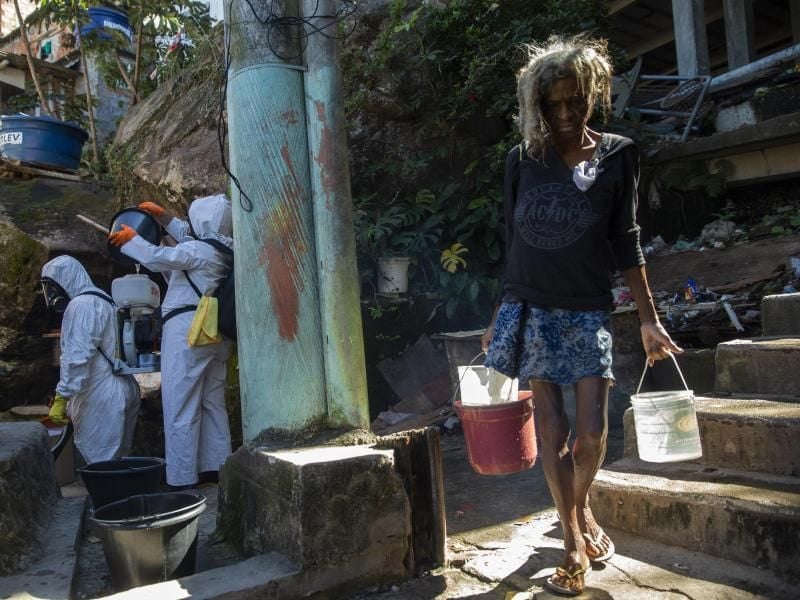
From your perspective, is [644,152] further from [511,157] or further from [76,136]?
[76,136]

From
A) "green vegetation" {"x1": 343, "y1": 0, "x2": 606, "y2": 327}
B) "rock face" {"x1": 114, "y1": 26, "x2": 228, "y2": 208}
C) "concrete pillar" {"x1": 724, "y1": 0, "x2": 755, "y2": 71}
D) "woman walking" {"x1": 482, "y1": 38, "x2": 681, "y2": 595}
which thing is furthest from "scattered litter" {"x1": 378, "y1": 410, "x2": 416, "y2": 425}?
"concrete pillar" {"x1": 724, "y1": 0, "x2": 755, "y2": 71}

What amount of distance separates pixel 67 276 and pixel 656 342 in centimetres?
434

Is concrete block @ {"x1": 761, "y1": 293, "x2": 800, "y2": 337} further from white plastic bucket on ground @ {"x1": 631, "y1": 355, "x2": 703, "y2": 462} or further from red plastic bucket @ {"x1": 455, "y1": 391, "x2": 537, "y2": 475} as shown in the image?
red plastic bucket @ {"x1": 455, "y1": 391, "x2": 537, "y2": 475}

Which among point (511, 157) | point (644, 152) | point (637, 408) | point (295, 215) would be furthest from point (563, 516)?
point (644, 152)

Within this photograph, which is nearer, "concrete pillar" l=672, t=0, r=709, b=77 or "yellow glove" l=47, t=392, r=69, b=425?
"yellow glove" l=47, t=392, r=69, b=425

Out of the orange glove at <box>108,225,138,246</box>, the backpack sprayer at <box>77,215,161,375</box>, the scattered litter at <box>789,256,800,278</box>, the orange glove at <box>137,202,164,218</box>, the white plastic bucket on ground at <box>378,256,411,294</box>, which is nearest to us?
the orange glove at <box>108,225,138,246</box>

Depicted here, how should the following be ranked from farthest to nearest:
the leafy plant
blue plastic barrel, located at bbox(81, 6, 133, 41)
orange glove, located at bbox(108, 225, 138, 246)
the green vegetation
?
blue plastic barrel, located at bbox(81, 6, 133, 41) → the green vegetation → the leafy plant → orange glove, located at bbox(108, 225, 138, 246)

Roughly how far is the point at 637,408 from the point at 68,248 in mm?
6042

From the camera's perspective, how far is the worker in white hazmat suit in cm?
469

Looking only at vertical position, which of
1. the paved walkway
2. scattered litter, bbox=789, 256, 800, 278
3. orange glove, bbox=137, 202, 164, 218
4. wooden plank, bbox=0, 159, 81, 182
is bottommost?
the paved walkway

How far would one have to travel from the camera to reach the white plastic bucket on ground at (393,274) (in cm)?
674

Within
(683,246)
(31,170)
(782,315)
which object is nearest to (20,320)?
(31,170)

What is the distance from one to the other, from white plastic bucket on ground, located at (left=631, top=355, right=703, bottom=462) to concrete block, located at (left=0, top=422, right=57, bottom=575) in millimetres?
2547

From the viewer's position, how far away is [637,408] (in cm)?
267
